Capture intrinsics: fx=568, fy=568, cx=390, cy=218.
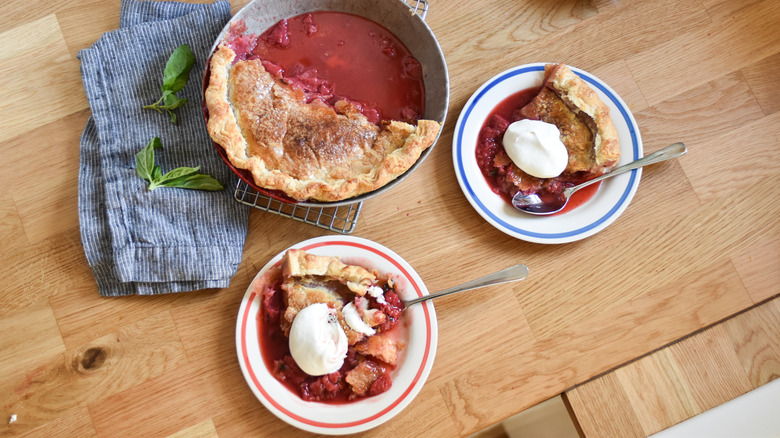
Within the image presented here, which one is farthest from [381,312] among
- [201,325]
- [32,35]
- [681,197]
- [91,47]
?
[32,35]

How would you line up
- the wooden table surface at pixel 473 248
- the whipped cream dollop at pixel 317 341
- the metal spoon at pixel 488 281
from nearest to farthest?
1. the whipped cream dollop at pixel 317 341
2. the metal spoon at pixel 488 281
3. the wooden table surface at pixel 473 248

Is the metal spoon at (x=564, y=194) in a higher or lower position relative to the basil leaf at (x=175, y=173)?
lower

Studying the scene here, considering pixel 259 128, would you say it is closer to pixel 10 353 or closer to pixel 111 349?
pixel 111 349

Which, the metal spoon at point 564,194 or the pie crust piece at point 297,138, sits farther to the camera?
the metal spoon at point 564,194

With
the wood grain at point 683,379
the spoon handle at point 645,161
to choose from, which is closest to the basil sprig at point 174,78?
the spoon handle at point 645,161

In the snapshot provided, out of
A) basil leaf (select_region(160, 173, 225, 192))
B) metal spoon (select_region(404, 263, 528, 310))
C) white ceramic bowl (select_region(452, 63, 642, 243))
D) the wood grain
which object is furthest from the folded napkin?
the wood grain

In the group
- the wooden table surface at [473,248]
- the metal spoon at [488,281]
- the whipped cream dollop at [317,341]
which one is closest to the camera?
the whipped cream dollop at [317,341]

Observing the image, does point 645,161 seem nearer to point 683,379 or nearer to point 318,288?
point 683,379

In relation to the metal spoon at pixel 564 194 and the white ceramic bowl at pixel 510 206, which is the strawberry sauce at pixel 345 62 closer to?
the white ceramic bowl at pixel 510 206
